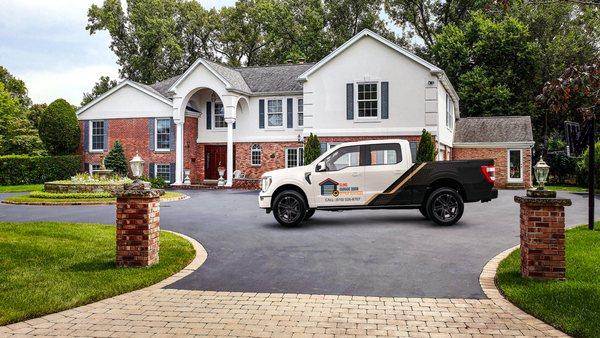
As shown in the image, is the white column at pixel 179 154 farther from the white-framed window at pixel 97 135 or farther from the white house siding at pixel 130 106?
the white-framed window at pixel 97 135

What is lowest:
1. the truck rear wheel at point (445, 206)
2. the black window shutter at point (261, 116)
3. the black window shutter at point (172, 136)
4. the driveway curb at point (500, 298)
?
the driveway curb at point (500, 298)

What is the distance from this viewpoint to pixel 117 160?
2842 centimetres

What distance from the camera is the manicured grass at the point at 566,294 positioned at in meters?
4.92

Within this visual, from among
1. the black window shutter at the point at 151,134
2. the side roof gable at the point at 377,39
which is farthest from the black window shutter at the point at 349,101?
the black window shutter at the point at 151,134

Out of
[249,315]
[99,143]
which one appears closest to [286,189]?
[249,315]

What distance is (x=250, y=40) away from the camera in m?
45.4

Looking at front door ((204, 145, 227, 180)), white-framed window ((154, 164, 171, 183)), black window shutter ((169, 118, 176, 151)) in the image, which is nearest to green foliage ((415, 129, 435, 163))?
front door ((204, 145, 227, 180))

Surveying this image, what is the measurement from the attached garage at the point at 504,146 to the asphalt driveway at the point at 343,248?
1280 cm

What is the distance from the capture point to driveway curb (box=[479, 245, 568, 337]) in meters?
4.85

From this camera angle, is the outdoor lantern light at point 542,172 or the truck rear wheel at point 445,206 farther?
the truck rear wheel at point 445,206

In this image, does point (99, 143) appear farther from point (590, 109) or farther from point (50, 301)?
point (590, 109)

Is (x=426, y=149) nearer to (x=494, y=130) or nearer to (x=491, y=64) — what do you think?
(x=494, y=130)

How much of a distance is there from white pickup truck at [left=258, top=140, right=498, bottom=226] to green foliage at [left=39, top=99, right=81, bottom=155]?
22602 millimetres

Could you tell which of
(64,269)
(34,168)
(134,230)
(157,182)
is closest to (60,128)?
(34,168)
